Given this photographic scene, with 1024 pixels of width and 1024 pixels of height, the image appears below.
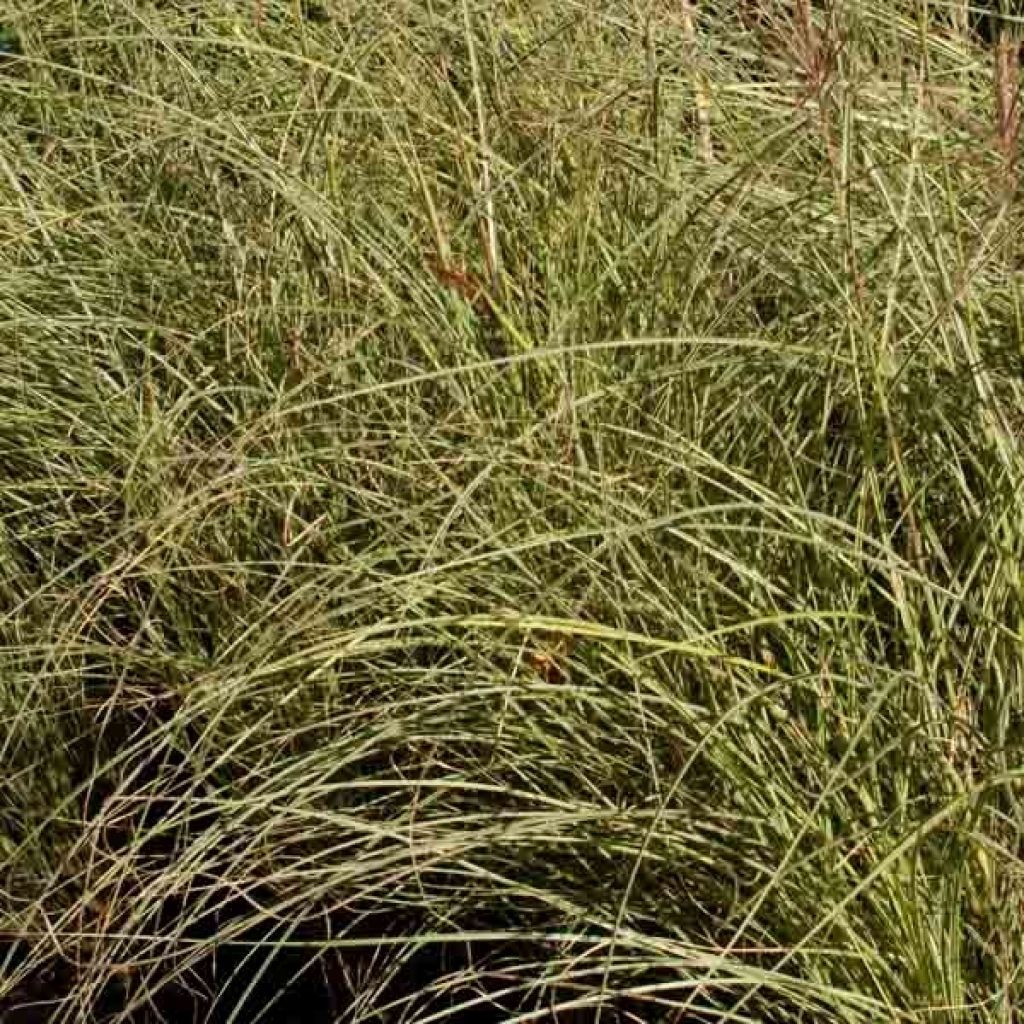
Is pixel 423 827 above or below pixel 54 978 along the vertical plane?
above

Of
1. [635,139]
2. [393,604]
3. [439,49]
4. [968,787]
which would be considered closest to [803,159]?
[635,139]

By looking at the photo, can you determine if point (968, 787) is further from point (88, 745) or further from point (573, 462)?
point (88, 745)

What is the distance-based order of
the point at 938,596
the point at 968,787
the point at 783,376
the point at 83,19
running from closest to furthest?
the point at 968,787, the point at 938,596, the point at 783,376, the point at 83,19

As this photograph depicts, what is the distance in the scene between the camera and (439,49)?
300 centimetres

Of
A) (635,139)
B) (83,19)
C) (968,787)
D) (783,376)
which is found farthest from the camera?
(83,19)

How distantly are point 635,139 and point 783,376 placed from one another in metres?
0.53

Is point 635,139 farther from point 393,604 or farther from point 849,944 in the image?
point 849,944

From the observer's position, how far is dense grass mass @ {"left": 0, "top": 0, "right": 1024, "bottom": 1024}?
2.16 m

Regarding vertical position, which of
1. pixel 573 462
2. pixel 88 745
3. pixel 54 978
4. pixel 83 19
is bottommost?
pixel 54 978

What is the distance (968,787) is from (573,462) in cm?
60

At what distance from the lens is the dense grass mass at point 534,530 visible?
7.10 feet

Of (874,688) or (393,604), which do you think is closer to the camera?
(874,688)

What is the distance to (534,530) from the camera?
7.80ft

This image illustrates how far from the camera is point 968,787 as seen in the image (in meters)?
2.08
